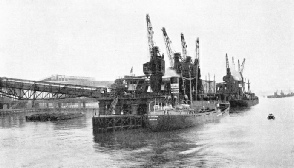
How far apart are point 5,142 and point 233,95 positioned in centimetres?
14777

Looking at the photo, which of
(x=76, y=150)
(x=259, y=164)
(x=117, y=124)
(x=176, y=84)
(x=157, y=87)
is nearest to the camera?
(x=259, y=164)

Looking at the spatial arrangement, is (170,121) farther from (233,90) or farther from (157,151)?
(233,90)

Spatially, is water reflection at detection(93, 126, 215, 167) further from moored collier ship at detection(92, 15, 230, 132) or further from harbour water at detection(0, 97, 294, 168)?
moored collier ship at detection(92, 15, 230, 132)

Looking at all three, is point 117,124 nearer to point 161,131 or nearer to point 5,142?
point 161,131

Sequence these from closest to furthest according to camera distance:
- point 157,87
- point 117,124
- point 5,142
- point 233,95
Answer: point 5,142
point 117,124
point 157,87
point 233,95

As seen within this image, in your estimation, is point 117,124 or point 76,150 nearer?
point 76,150

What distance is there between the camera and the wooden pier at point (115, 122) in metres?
63.3

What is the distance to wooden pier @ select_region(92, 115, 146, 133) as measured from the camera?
63.3m

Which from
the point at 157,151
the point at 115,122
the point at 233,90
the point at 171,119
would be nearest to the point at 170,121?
the point at 171,119

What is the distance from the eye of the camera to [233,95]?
178 m

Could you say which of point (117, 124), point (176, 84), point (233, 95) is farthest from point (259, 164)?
point (233, 95)

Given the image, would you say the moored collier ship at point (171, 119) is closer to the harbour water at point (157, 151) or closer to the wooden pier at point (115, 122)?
the harbour water at point (157, 151)

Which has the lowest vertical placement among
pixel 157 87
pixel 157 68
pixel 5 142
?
pixel 5 142

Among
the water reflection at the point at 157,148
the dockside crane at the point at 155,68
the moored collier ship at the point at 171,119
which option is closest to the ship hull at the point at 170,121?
the moored collier ship at the point at 171,119
